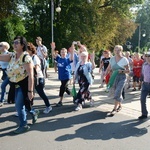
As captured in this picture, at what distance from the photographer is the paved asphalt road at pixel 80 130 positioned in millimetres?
4445

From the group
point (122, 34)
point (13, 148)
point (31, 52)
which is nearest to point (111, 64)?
point (31, 52)

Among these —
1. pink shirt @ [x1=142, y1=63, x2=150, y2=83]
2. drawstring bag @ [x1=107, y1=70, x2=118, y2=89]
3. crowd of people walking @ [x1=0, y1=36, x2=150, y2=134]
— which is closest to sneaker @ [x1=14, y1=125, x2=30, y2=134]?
crowd of people walking @ [x1=0, y1=36, x2=150, y2=134]

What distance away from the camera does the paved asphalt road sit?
445 centimetres

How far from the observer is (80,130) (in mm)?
5238

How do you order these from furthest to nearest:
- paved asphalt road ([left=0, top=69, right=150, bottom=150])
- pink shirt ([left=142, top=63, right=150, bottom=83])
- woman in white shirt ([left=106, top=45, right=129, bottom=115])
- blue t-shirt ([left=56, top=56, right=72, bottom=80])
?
blue t-shirt ([left=56, top=56, right=72, bottom=80]) < woman in white shirt ([left=106, top=45, right=129, bottom=115]) < pink shirt ([left=142, top=63, right=150, bottom=83]) < paved asphalt road ([left=0, top=69, right=150, bottom=150])

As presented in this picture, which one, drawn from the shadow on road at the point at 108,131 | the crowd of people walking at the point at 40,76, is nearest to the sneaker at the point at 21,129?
the crowd of people walking at the point at 40,76

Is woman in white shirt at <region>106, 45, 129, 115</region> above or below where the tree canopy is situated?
below

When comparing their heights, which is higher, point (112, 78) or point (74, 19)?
point (74, 19)

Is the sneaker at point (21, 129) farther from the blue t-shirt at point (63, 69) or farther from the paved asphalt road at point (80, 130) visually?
the blue t-shirt at point (63, 69)

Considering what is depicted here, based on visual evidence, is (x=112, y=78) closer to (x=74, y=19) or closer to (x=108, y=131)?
(x=108, y=131)

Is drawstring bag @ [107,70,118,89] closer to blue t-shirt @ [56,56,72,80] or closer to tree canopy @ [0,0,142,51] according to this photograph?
blue t-shirt @ [56,56,72,80]

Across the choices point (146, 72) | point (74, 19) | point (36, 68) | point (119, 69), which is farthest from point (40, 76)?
point (74, 19)

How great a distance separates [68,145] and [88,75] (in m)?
2.67

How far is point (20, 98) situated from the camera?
4770 mm
